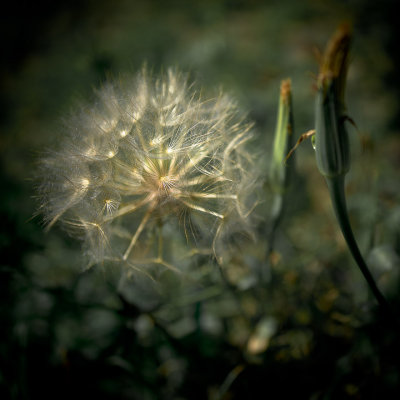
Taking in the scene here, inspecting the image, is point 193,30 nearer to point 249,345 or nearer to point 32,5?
point 32,5

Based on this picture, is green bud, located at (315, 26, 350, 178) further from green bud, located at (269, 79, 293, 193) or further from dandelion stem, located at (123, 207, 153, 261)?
dandelion stem, located at (123, 207, 153, 261)

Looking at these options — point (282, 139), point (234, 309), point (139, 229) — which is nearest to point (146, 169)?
point (139, 229)

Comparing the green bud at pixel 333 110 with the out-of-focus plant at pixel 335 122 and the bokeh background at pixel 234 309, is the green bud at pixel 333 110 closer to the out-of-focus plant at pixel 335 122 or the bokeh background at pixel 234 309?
the out-of-focus plant at pixel 335 122

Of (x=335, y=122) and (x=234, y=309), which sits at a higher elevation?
(x=335, y=122)

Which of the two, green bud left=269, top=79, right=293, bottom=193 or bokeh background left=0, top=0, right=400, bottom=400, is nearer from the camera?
green bud left=269, top=79, right=293, bottom=193

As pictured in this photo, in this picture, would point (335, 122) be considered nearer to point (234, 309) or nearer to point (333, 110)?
point (333, 110)

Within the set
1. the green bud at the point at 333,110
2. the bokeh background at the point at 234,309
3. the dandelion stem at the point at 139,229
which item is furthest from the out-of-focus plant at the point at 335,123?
the dandelion stem at the point at 139,229

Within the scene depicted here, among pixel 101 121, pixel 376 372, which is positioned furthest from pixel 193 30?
pixel 376 372

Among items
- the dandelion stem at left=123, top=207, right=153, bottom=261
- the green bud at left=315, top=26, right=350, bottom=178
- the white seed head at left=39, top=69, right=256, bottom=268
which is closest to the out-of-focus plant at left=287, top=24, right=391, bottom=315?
the green bud at left=315, top=26, right=350, bottom=178
